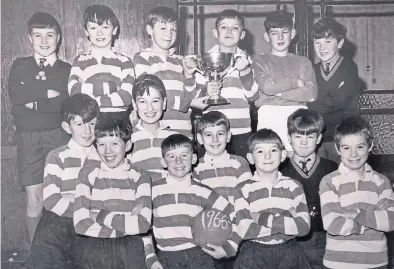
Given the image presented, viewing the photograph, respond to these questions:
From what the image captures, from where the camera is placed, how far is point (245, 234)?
2.06 m

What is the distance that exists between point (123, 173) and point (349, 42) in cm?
234

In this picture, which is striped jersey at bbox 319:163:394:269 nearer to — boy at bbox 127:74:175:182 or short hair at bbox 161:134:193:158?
short hair at bbox 161:134:193:158

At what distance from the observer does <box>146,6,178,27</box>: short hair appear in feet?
8.56

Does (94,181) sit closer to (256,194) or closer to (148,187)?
(148,187)

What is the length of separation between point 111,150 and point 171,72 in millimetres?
575

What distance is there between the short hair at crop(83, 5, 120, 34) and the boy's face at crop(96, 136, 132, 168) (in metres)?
0.72

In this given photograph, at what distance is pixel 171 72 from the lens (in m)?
2.53

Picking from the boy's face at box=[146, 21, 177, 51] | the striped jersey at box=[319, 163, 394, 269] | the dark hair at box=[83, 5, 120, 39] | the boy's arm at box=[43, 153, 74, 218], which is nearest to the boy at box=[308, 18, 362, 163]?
the striped jersey at box=[319, 163, 394, 269]

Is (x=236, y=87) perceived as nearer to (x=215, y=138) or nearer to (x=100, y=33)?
(x=215, y=138)

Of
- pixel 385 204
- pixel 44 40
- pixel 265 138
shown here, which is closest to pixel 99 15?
pixel 44 40

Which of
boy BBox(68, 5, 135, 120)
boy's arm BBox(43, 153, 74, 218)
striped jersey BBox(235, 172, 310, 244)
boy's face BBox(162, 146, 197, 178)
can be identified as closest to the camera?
striped jersey BBox(235, 172, 310, 244)

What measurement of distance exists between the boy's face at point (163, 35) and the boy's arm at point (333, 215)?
3.31 ft

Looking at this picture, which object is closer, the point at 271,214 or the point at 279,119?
the point at 271,214

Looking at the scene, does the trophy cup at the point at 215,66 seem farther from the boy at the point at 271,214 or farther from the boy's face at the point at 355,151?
the boy's face at the point at 355,151
